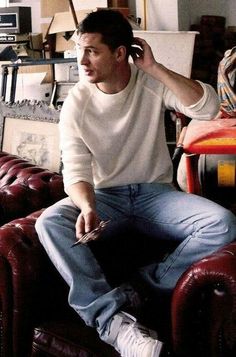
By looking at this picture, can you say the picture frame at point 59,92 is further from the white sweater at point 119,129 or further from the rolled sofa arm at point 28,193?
the white sweater at point 119,129

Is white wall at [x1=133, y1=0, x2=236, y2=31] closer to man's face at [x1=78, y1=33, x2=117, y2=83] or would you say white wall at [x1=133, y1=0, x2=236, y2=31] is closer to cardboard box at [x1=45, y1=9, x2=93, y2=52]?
cardboard box at [x1=45, y1=9, x2=93, y2=52]

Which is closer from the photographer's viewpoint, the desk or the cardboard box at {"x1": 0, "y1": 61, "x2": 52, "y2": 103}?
the desk

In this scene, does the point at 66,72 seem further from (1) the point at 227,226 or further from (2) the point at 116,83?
(1) the point at 227,226

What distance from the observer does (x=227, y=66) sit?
9.54ft

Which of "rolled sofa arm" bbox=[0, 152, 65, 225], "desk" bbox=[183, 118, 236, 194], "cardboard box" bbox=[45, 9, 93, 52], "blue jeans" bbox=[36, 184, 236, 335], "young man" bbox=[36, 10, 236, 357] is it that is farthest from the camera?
"cardboard box" bbox=[45, 9, 93, 52]

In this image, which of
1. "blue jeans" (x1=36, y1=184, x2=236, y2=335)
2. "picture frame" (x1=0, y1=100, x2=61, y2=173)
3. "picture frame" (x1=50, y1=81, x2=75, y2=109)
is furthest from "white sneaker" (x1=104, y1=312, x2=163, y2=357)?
"picture frame" (x1=50, y1=81, x2=75, y2=109)

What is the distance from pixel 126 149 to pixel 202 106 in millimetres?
310

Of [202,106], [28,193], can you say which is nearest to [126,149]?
[202,106]

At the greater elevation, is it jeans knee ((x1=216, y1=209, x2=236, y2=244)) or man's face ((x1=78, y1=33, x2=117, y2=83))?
man's face ((x1=78, y1=33, x2=117, y2=83))

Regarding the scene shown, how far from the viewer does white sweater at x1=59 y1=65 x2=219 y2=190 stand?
2.02 m

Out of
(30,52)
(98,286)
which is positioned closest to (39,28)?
(30,52)

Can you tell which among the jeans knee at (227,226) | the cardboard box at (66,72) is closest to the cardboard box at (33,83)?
the cardboard box at (66,72)

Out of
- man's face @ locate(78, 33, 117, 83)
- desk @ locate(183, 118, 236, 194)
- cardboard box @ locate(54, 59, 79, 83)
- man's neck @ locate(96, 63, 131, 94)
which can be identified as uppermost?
man's face @ locate(78, 33, 117, 83)

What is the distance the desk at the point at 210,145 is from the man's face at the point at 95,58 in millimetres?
461
